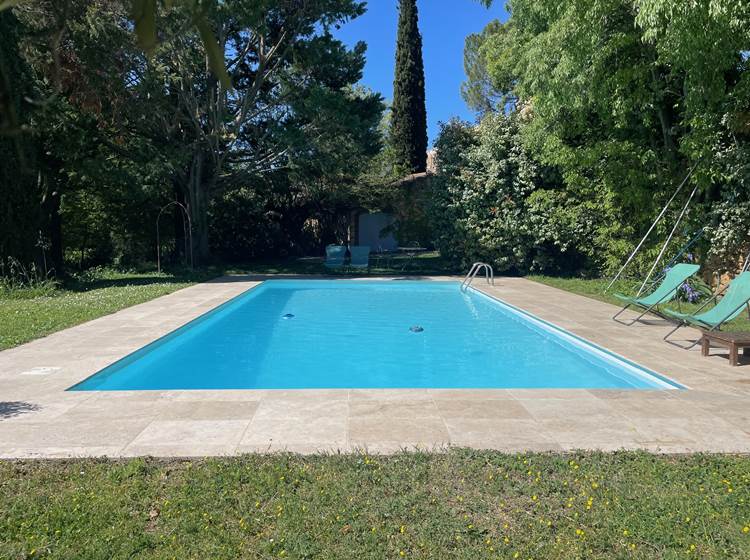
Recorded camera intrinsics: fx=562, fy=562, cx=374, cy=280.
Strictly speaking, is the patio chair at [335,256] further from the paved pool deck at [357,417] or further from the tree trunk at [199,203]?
the paved pool deck at [357,417]

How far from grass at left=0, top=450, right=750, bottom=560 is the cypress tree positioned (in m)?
26.9

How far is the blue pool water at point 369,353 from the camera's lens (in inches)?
270

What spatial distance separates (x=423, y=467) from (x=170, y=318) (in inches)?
271

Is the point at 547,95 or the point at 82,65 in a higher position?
the point at 82,65

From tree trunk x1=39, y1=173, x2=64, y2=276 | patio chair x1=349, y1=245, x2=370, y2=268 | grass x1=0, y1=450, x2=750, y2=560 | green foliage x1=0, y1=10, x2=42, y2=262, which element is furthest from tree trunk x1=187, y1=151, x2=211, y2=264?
grass x1=0, y1=450, x2=750, y2=560

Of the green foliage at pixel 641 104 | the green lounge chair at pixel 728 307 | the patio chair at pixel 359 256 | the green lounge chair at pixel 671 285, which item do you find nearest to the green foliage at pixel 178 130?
the patio chair at pixel 359 256

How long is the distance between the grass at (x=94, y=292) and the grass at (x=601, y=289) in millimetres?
4138

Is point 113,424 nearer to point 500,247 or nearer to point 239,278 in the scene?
point 239,278

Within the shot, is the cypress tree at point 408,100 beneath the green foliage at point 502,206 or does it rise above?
above

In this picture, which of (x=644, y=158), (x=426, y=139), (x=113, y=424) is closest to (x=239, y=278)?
(x=644, y=158)

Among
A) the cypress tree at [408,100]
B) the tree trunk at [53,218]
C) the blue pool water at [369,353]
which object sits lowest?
the blue pool water at [369,353]

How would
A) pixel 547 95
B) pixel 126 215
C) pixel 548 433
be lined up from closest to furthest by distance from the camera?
pixel 548 433, pixel 547 95, pixel 126 215

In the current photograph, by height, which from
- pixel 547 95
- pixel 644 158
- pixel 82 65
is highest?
pixel 82 65

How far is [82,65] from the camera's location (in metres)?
13.1
